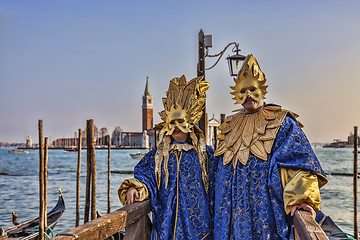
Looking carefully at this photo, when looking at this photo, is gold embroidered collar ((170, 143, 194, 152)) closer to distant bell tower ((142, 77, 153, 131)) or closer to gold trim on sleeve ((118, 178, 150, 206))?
gold trim on sleeve ((118, 178, 150, 206))

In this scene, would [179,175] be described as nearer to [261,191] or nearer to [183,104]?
[183,104]

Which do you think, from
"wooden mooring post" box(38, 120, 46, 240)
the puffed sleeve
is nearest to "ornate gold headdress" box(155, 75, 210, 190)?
the puffed sleeve

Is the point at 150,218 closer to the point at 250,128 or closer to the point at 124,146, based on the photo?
the point at 250,128

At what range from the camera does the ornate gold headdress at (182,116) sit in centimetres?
287

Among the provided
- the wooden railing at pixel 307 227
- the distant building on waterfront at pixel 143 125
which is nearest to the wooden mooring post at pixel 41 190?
the wooden railing at pixel 307 227

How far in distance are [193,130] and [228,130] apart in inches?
10.2

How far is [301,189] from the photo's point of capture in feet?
7.36

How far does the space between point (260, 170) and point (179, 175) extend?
0.61 meters

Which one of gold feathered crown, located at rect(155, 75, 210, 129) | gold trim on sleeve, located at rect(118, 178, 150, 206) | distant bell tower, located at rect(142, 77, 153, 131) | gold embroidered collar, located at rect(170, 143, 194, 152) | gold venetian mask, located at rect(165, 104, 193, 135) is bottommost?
gold trim on sleeve, located at rect(118, 178, 150, 206)

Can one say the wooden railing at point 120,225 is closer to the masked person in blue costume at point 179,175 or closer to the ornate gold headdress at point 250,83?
the masked person in blue costume at point 179,175

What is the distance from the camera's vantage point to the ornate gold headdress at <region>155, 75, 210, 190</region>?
9.43ft

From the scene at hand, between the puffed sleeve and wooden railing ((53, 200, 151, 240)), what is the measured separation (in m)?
0.95

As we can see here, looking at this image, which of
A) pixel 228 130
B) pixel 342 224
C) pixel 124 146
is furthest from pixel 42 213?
pixel 124 146

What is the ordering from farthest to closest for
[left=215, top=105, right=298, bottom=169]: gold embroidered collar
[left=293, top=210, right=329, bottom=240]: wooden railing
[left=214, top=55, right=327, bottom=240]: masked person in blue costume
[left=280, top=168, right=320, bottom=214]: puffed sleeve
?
1. [left=215, top=105, right=298, bottom=169]: gold embroidered collar
2. [left=214, top=55, right=327, bottom=240]: masked person in blue costume
3. [left=280, top=168, right=320, bottom=214]: puffed sleeve
4. [left=293, top=210, right=329, bottom=240]: wooden railing
